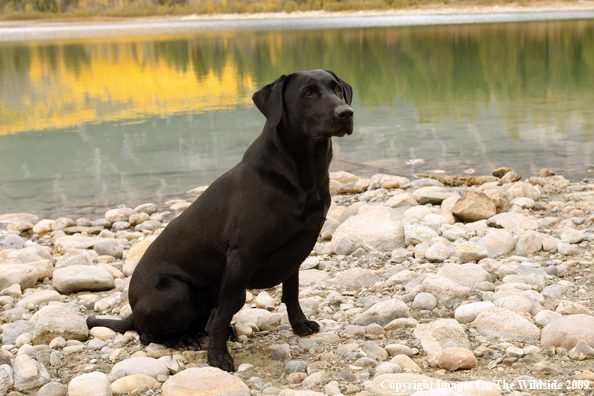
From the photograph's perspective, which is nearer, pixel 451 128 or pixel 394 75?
pixel 451 128

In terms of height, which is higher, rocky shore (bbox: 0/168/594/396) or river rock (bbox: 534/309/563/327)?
river rock (bbox: 534/309/563/327)

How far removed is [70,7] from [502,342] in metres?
160

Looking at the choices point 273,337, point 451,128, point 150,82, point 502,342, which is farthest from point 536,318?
point 150,82

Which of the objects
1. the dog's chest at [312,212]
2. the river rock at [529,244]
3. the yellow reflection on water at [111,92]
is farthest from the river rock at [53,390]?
the yellow reflection on water at [111,92]

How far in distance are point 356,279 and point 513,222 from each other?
203 cm

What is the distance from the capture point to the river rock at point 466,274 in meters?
4.81

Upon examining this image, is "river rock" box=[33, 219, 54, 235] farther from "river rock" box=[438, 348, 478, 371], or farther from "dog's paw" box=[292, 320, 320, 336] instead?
"river rock" box=[438, 348, 478, 371]

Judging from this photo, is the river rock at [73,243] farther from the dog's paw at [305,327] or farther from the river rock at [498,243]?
the river rock at [498,243]

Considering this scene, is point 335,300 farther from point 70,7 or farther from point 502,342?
point 70,7

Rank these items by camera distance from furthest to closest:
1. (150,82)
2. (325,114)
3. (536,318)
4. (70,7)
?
(70,7)
(150,82)
(536,318)
(325,114)

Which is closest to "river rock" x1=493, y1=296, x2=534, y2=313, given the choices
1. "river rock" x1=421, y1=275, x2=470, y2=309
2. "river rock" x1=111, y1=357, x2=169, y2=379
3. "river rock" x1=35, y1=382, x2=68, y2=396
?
"river rock" x1=421, y1=275, x2=470, y2=309

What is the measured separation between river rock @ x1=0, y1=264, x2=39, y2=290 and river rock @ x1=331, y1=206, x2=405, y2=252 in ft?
9.65

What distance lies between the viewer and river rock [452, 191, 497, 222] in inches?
259

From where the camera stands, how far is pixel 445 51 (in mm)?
31344
